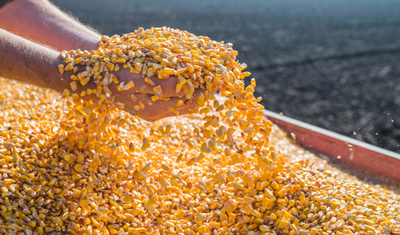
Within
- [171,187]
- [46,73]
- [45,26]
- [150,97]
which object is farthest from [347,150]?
[45,26]

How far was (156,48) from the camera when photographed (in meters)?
1.60

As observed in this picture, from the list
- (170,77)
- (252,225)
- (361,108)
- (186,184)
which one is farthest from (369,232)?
(361,108)

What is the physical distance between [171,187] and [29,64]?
0.86 metres

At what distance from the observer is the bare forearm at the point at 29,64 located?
1.55 meters

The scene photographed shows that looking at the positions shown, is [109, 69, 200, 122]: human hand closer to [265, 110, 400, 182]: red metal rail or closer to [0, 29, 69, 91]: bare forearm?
[0, 29, 69, 91]: bare forearm

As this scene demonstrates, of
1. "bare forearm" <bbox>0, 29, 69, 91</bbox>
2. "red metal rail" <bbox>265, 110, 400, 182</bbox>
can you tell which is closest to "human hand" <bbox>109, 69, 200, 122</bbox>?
"bare forearm" <bbox>0, 29, 69, 91</bbox>

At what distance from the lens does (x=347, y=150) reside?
2.20 m

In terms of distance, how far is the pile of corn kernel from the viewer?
1.55 meters

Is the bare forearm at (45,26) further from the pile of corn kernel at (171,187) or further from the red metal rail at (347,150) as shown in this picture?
the red metal rail at (347,150)

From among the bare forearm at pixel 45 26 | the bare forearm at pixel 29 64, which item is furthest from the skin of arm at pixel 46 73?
the bare forearm at pixel 45 26

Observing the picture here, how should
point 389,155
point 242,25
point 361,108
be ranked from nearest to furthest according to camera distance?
point 389,155, point 361,108, point 242,25

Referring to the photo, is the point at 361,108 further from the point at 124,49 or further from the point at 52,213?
the point at 52,213

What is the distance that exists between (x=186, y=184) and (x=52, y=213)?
640 millimetres

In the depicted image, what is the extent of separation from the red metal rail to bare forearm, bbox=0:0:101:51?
140cm
